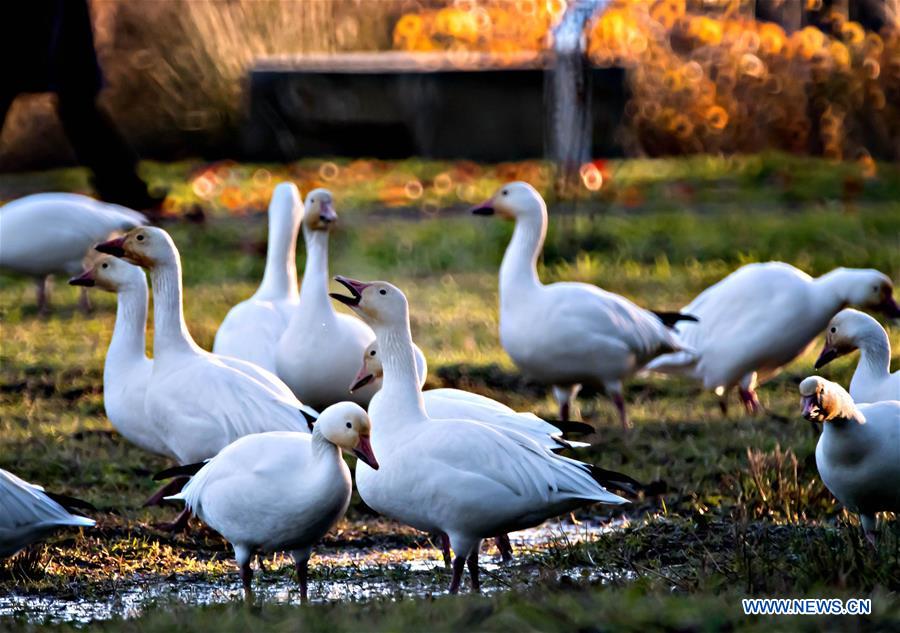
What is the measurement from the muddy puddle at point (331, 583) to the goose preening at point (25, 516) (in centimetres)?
20

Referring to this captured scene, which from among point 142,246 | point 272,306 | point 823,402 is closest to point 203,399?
point 142,246

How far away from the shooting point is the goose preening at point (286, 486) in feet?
15.8

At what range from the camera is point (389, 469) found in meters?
4.95

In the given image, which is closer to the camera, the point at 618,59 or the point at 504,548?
the point at 504,548

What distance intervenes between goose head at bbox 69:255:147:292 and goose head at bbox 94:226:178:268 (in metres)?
0.14

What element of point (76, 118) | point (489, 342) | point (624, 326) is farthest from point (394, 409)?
point (76, 118)

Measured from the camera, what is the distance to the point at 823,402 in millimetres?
4941

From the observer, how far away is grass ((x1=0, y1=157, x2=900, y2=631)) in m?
4.18

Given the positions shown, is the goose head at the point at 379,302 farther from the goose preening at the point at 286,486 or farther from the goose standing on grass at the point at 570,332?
the goose standing on grass at the point at 570,332

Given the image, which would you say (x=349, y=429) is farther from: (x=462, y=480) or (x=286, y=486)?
(x=462, y=480)

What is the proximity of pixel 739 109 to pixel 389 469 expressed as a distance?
11.0 metres

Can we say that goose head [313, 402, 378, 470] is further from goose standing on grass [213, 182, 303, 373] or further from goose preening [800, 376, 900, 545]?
goose standing on grass [213, 182, 303, 373]

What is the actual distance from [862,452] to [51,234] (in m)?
6.38

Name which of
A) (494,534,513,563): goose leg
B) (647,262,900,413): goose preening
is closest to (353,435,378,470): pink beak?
(494,534,513,563): goose leg
